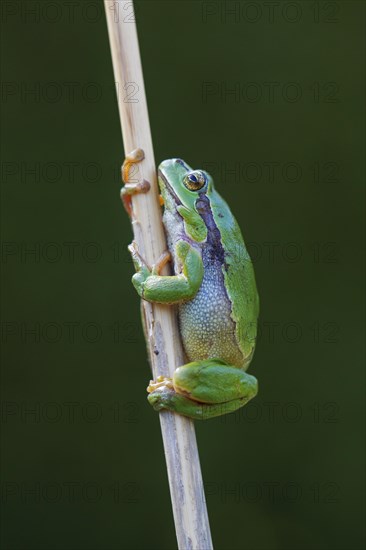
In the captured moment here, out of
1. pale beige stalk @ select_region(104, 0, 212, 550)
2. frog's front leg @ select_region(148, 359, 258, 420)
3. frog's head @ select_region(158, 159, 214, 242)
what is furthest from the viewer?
frog's head @ select_region(158, 159, 214, 242)

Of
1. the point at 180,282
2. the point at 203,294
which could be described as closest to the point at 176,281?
the point at 180,282

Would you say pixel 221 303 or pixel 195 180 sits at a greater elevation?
pixel 195 180

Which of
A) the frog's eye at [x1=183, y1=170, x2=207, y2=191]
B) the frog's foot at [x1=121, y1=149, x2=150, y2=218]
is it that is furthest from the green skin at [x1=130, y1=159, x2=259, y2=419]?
the frog's foot at [x1=121, y1=149, x2=150, y2=218]

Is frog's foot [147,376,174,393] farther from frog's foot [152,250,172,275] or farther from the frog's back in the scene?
frog's foot [152,250,172,275]

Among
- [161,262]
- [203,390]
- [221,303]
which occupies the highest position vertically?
[161,262]

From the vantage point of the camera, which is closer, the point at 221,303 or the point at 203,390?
the point at 203,390

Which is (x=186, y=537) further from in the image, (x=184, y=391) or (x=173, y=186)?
(x=173, y=186)

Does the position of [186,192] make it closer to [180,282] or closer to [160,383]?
[180,282]
